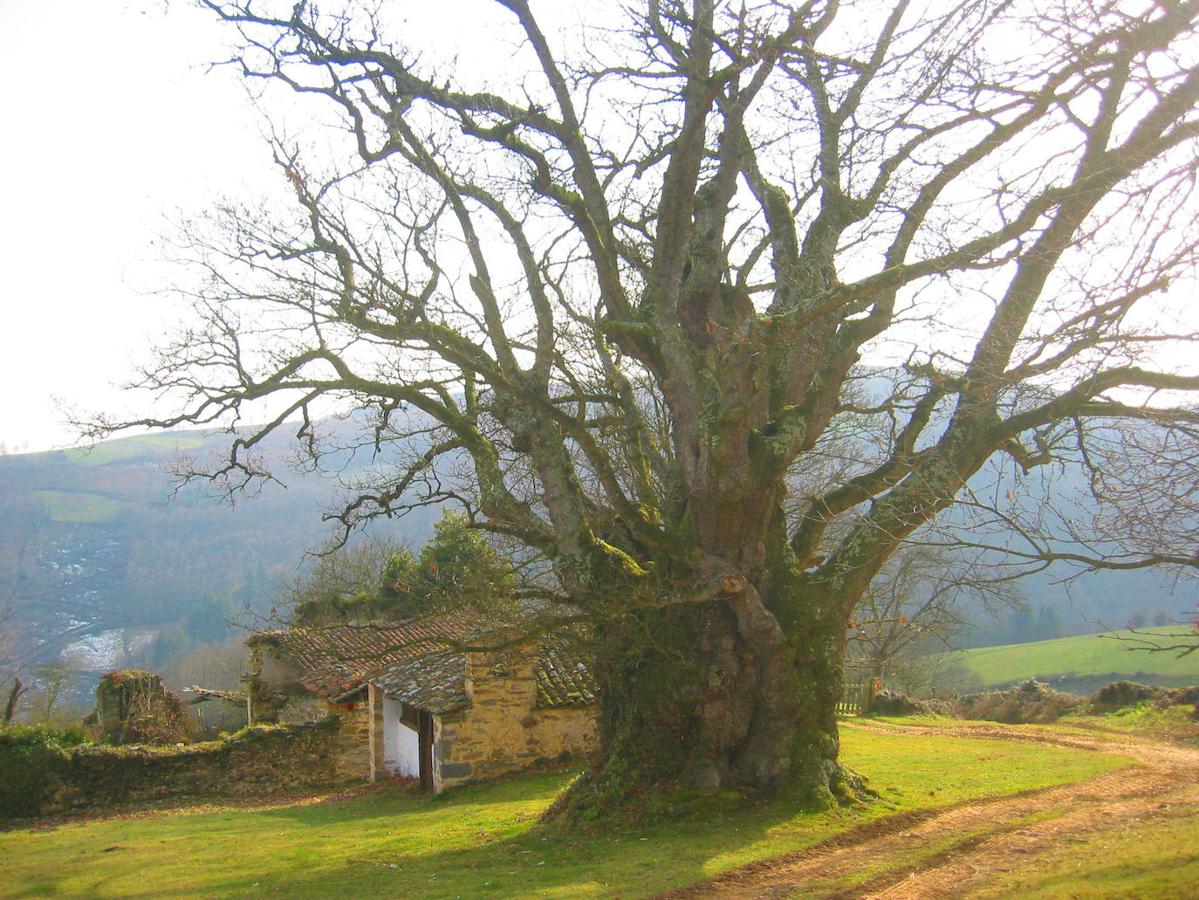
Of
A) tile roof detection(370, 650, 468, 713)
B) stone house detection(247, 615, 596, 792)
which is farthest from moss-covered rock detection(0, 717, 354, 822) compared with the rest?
tile roof detection(370, 650, 468, 713)

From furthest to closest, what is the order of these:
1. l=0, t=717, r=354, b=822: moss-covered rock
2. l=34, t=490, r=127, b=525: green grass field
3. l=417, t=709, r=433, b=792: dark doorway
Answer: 1. l=34, t=490, r=127, b=525: green grass field
2. l=0, t=717, r=354, b=822: moss-covered rock
3. l=417, t=709, r=433, b=792: dark doorway

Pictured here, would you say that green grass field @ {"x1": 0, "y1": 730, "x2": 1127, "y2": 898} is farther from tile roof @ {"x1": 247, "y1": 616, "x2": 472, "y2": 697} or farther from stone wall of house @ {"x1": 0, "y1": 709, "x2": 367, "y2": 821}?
tile roof @ {"x1": 247, "y1": 616, "x2": 472, "y2": 697}

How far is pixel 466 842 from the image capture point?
39.7 ft

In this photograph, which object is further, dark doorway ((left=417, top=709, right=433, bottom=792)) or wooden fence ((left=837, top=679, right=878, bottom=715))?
wooden fence ((left=837, top=679, right=878, bottom=715))

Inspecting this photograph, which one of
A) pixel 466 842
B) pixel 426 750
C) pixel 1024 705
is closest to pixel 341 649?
pixel 426 750

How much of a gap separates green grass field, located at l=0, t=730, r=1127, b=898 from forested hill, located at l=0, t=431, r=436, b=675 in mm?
49018

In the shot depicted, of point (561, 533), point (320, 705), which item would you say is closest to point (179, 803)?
point (320, 705)

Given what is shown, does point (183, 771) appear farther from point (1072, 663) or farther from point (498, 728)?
point (1072, 663)

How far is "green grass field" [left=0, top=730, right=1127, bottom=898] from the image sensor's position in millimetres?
9344

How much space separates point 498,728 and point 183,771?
8.98 m

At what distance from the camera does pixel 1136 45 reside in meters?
6.98

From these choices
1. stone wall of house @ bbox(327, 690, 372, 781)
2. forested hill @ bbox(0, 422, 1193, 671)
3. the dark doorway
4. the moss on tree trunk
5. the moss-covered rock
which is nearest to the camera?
the moss on tree trunk

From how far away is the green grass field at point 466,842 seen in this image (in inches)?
368

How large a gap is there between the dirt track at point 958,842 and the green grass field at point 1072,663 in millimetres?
33269
